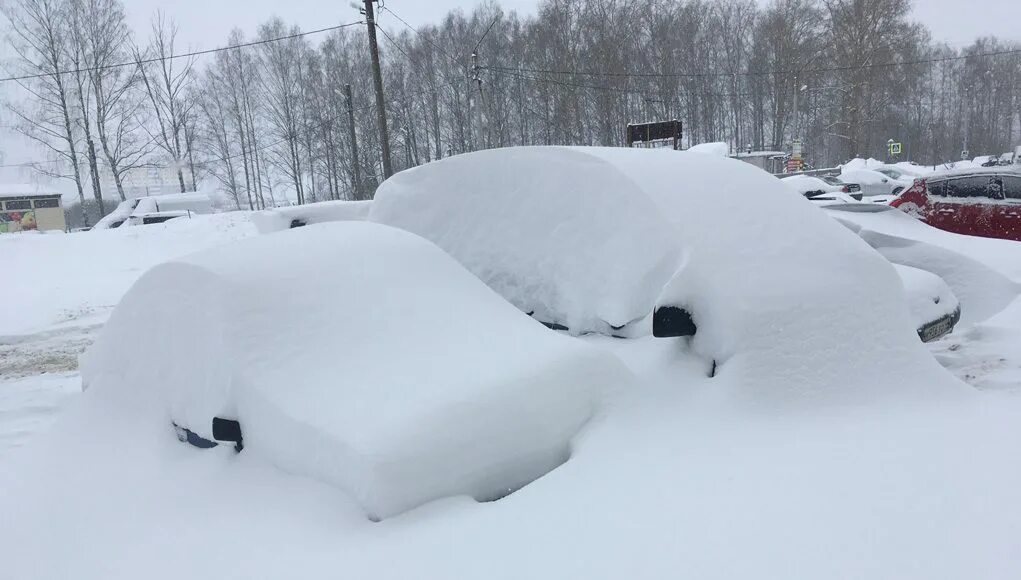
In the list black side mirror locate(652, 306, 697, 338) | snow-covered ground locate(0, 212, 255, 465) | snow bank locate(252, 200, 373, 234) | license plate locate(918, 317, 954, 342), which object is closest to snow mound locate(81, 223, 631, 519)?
black side mirror locate(652, 306, 697, 338)

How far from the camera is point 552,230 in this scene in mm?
4098

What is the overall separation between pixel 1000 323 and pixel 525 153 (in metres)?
4.17

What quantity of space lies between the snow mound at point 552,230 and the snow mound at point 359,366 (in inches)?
19.8

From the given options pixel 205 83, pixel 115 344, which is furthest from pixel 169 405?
pixel 205 83

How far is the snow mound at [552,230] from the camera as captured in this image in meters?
3.62

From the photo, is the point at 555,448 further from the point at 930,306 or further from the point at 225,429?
the point at 930,306

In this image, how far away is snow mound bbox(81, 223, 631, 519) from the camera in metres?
2.54

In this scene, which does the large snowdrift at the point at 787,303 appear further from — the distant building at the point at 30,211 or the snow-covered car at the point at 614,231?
the distant building at the point at 30,211

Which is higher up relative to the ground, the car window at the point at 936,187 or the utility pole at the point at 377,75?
the utility pole at the point at 377,75

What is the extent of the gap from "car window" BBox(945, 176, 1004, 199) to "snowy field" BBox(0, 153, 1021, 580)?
5.83 m

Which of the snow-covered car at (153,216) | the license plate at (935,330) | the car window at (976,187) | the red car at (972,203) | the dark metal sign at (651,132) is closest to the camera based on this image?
the license plate at (935,330)

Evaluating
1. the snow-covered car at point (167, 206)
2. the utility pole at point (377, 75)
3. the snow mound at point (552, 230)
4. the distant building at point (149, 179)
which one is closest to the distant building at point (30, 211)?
the distant building at point (149, 179)

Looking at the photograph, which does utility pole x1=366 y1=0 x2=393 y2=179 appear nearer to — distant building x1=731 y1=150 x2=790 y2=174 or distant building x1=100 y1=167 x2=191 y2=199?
distant building x1=731 y1=150 x2=790 y2=174

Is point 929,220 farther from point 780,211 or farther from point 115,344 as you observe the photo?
point 115,344
